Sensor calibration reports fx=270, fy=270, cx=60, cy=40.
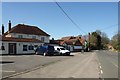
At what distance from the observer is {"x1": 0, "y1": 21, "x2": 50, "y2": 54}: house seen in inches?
2042

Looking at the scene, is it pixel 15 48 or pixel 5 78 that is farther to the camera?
pixel 15 48

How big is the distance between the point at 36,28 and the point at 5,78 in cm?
6518

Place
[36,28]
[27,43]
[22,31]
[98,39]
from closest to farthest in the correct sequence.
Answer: [27,43] → [22,31] → [36,28] → [98,39]

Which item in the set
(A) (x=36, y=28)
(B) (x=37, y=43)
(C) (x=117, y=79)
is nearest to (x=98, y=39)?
(A) (x=36, y=28)

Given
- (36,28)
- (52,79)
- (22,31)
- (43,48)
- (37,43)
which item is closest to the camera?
(52,79)

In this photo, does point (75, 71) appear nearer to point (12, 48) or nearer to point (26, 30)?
point (12, 48)

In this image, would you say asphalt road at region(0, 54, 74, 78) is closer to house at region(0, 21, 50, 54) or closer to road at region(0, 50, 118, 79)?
road at region(0, 50, 118, 79)

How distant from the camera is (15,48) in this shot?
177ft

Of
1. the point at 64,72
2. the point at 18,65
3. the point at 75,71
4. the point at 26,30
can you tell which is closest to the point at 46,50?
the point at 26,30

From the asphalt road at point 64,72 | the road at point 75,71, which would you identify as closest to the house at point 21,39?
the road at point 75,71

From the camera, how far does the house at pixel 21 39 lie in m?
51.9

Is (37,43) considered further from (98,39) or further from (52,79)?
(98,39)

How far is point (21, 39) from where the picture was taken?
5862 centimetres

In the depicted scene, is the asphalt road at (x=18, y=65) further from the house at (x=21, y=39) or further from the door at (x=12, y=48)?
the door at (x=12, y=48)
